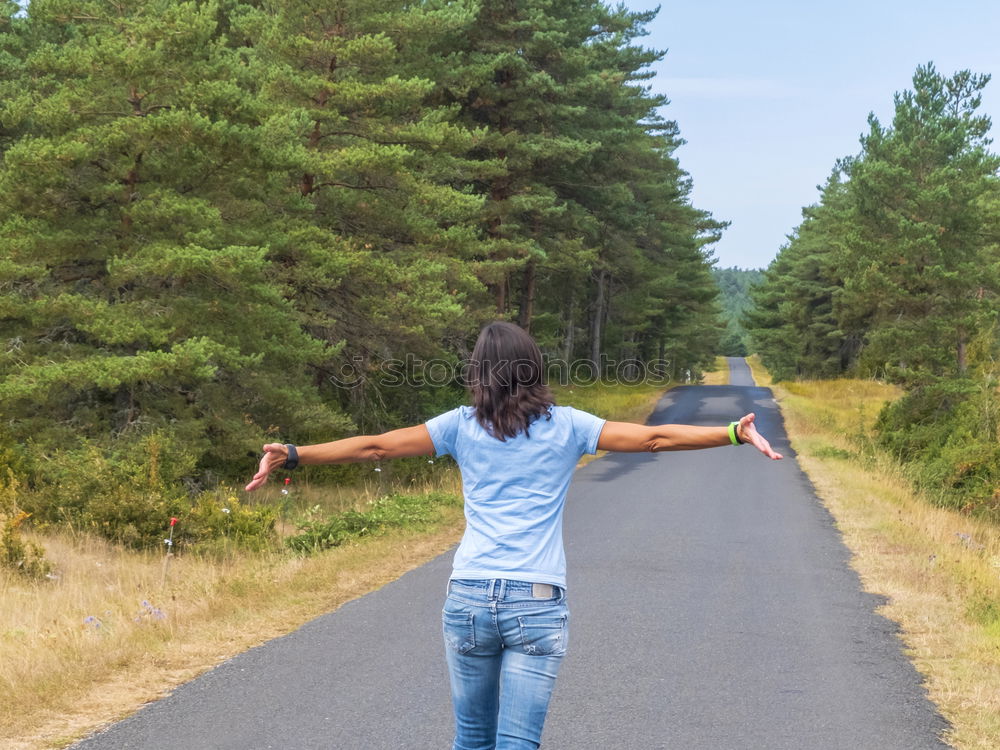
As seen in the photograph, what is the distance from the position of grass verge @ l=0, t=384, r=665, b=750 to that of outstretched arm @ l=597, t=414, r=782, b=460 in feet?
11.7

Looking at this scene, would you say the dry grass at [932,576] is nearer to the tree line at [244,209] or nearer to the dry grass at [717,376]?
the tree line at [244,209]

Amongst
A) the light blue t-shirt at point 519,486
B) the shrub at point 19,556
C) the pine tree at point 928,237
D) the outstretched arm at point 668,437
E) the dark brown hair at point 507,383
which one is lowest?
the shrub at point 19,556

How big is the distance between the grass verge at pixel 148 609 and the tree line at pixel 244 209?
8.85 ft

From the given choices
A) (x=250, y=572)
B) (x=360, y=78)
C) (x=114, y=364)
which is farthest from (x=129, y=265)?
(x=360, y=78)

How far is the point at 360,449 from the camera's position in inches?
139

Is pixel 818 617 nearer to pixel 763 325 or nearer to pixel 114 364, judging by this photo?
pixel 114 364

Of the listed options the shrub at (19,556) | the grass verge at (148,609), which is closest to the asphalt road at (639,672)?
the grass verge at (148,609)

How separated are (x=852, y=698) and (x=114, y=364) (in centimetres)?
1211

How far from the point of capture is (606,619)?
853 cm

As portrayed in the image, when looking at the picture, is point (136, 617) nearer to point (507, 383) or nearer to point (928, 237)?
point (507, 383)

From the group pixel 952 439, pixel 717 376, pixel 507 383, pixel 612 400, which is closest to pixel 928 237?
pixel 952 439

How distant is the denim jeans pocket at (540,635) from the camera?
314 centimetres

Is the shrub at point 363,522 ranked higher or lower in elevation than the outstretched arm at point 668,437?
lower

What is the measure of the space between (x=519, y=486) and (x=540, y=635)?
18.8 inches
